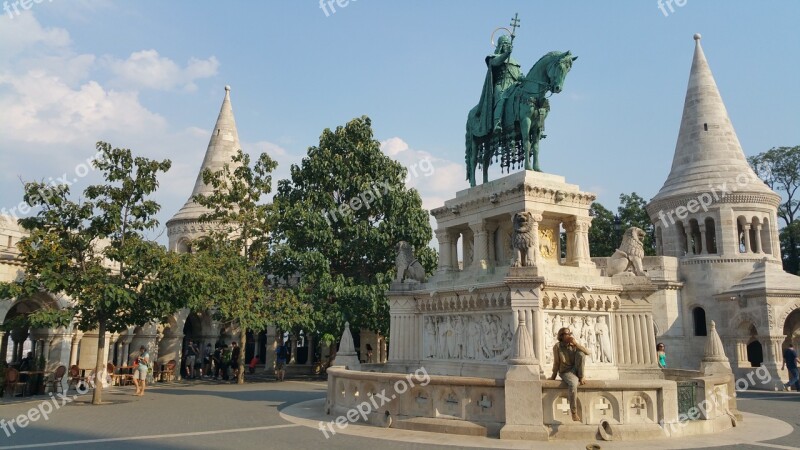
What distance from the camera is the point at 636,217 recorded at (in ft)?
148

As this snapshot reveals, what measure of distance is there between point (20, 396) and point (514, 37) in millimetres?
18204

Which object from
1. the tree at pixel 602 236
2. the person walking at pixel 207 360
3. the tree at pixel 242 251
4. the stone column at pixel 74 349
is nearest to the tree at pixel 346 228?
the tree at pixel 242 251

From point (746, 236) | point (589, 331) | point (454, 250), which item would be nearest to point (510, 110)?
point (454, 250)

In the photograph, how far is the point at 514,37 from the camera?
15.2 m

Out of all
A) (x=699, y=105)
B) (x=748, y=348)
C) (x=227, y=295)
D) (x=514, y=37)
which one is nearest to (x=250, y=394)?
(x=227, y=295)

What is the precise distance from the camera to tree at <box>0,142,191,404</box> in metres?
16.1

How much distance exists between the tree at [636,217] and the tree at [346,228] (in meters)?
23.1

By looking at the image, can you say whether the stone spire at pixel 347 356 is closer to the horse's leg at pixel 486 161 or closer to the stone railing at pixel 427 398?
the stone railing at pixel 427 398

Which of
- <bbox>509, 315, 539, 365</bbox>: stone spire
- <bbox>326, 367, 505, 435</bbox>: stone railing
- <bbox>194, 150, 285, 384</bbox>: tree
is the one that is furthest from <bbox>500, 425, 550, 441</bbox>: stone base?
<bbox>194, 150, 285, 384</bbox>: tree

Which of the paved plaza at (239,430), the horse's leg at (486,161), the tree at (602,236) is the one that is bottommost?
the paved plaza at (239,430)

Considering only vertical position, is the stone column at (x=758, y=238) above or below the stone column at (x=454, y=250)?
above

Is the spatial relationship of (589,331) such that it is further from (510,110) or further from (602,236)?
(602,236)

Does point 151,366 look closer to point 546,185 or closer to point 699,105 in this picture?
point 546,185

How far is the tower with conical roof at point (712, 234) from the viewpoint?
27.7 meters
